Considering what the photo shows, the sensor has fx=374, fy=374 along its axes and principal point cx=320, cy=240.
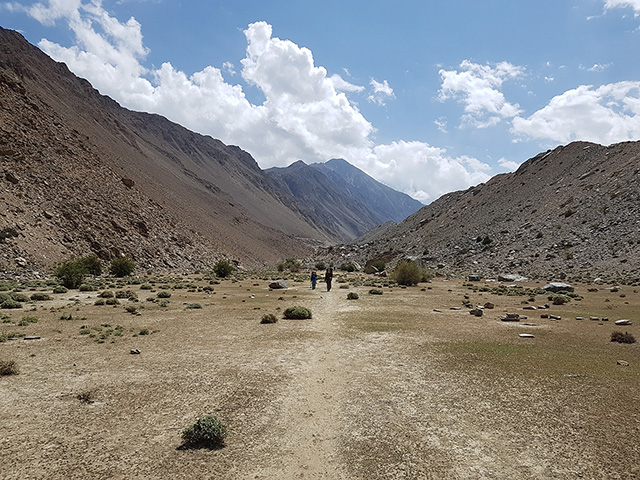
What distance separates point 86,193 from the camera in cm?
6006

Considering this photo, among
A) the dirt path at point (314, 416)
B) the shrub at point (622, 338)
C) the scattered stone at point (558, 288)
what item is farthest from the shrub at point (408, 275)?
the dirt path at point (314, 416)

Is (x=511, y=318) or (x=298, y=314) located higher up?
(x=511, y=318)

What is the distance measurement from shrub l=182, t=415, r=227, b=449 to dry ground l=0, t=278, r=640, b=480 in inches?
9.1

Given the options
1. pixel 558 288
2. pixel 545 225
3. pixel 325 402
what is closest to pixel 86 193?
pixel 325 402

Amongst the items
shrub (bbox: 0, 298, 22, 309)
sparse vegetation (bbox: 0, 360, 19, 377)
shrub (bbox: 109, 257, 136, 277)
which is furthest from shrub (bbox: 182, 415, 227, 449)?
shrub (bbox: 109, 257, 136, 277)

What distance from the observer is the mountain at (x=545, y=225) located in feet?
147

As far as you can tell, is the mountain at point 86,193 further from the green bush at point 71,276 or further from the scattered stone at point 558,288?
the scattered stone at point 558,288

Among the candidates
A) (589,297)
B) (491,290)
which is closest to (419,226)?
(491,290)

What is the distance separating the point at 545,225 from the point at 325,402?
59969mm

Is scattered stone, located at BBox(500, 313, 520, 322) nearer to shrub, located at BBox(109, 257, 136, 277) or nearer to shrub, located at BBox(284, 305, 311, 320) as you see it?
shrub, located at BBox(284, 305, 311, 320)

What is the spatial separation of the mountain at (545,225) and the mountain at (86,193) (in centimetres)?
3901

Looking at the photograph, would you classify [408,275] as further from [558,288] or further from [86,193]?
[86,193]

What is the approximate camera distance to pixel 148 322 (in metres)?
18.2

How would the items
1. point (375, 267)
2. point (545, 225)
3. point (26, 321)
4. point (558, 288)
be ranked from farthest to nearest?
point (375, 267)
point (545, 225)
point (558, 288)
point (26, 321)
